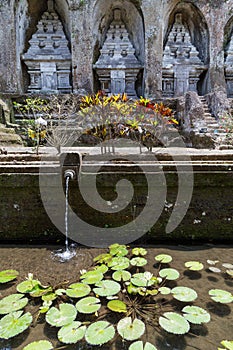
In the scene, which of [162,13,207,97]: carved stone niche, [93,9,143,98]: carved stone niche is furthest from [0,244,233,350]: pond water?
[162,13,207,97]: carved stone niche

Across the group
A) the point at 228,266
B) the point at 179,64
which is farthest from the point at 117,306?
the point at 179,64

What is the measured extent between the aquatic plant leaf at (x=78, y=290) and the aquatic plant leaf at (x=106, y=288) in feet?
0.21

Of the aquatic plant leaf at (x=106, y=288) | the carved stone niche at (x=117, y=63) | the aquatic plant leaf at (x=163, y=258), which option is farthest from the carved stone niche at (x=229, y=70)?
the aquatic plant leaf at (x=106, y=288)

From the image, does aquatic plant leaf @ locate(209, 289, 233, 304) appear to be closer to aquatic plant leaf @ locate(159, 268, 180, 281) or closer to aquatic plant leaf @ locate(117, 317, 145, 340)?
aquatic plant leaf @ locate(159, 268, 180, 281)

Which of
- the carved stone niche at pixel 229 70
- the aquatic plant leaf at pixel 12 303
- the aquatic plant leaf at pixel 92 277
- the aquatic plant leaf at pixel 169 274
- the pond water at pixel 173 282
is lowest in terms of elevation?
the pond water at pixel 173 282

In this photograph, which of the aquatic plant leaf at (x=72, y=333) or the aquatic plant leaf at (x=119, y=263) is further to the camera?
the aquatic plant leaf at (x=119, y=263)

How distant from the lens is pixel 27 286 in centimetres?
208

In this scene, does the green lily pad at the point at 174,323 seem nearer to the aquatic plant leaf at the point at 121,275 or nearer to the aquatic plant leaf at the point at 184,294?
the aquatic plant leaf at the point at 184,294

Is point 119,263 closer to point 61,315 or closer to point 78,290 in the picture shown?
point 78,290

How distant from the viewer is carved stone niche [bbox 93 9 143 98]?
14016 millimetres

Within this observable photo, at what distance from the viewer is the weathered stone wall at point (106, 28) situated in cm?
1259

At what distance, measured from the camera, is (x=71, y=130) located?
8.82 m

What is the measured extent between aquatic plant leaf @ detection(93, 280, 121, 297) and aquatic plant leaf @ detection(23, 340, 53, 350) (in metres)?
0.51

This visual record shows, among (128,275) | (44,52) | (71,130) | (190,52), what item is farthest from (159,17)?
(128,275)
